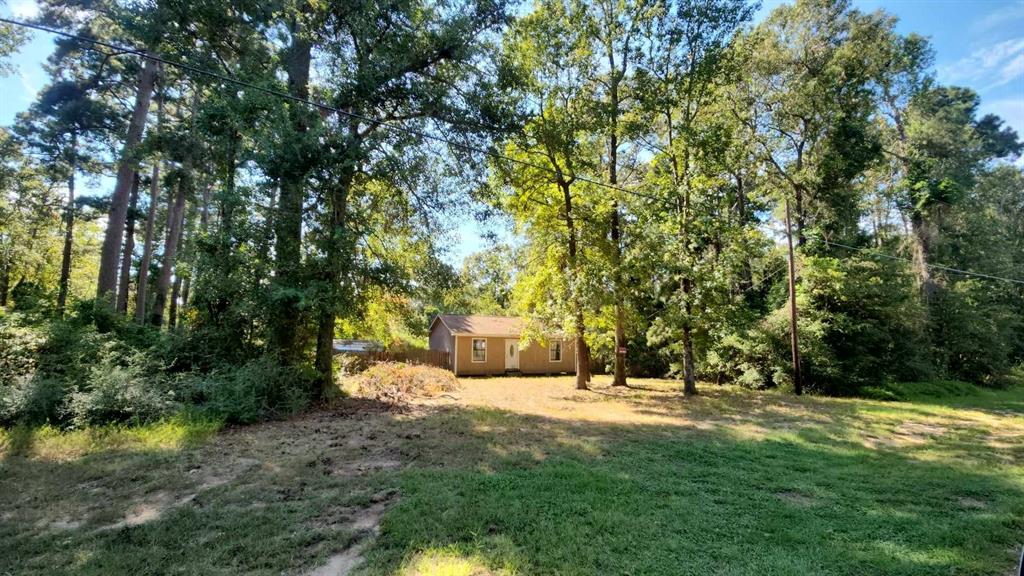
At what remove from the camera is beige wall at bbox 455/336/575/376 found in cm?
2094

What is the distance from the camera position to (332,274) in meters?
9.23

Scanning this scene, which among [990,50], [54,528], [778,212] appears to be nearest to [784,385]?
[778,212]

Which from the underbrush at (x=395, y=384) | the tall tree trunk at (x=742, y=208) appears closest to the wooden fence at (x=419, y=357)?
Answer: the underbrush at (x=395, y=384)

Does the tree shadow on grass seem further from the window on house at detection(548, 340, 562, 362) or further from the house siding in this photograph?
the window on house at detection(548, 340, 562, 362)

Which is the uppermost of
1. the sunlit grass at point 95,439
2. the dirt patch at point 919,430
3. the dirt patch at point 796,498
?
the sunlit grass at point 95,439

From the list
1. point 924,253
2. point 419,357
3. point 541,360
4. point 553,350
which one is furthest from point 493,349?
point 924,253

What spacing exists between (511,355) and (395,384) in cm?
998

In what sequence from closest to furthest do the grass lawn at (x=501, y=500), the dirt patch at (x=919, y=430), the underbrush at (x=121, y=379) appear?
the grass lawn at (x=501, y=500) → the underbrush at (x=121, y=379) → the dirt patch at (x=919, y=430)

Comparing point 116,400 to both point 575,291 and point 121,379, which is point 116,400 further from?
point 575,291

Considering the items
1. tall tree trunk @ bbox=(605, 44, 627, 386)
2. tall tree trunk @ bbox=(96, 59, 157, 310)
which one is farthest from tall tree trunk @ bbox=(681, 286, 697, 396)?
tall tree trunk @ bbox=(96, 59, 157, 310)

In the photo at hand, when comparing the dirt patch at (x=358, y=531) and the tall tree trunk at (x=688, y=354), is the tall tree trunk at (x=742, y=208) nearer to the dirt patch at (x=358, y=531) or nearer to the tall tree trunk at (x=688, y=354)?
the tall tree trunk at (x=688, y=354)

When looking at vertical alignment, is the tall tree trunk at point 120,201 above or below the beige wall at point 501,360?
above

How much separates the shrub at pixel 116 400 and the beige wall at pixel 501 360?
46.5ft

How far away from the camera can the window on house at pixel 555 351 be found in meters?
23.1
